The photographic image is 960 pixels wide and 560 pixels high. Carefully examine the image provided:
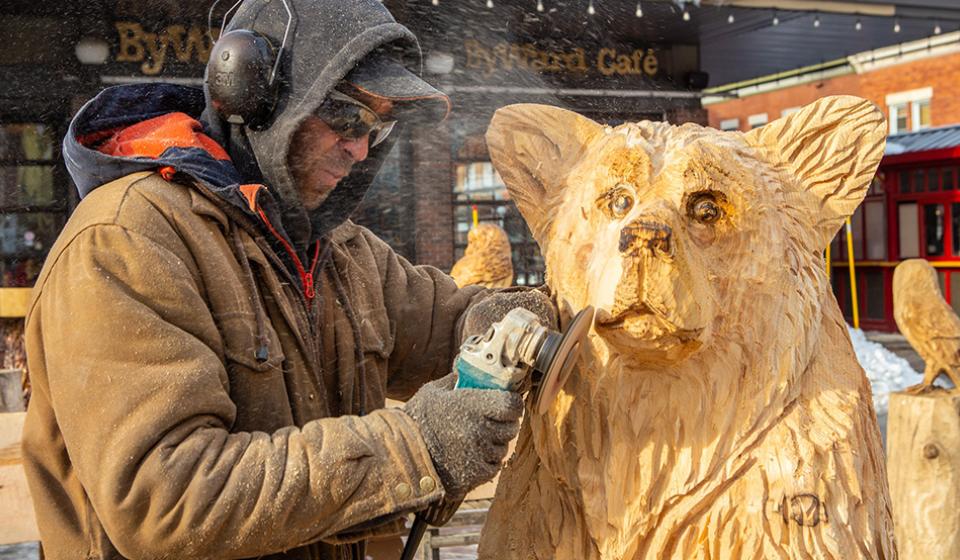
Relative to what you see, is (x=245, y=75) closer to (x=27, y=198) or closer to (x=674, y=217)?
(x=674, y=217)

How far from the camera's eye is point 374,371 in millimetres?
2324

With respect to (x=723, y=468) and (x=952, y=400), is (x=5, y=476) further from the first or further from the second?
(x=952, y=400)

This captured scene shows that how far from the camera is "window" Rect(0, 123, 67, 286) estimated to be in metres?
8.00

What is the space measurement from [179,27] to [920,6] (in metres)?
7.75

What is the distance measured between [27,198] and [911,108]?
15968mm

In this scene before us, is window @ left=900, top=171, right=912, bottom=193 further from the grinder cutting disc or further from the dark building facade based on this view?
the grinder cutting disc

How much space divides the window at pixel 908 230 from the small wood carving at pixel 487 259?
11.7 m

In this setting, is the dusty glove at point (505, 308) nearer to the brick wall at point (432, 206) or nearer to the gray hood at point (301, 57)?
the gray hood at point (301, 57)

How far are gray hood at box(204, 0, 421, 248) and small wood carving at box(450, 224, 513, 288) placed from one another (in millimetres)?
3502

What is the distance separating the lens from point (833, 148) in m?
1.87

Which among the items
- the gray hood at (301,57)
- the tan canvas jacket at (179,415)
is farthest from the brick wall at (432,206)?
the tan canvas jacket at (179,415)

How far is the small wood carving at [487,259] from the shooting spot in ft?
18.5

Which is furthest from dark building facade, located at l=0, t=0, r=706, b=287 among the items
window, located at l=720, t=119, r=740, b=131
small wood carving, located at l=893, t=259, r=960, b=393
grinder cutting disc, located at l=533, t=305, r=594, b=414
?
window, located at l=720, t=119, r=740, b=131

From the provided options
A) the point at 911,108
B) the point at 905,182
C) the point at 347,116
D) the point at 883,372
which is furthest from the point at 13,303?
the point at 911,108
